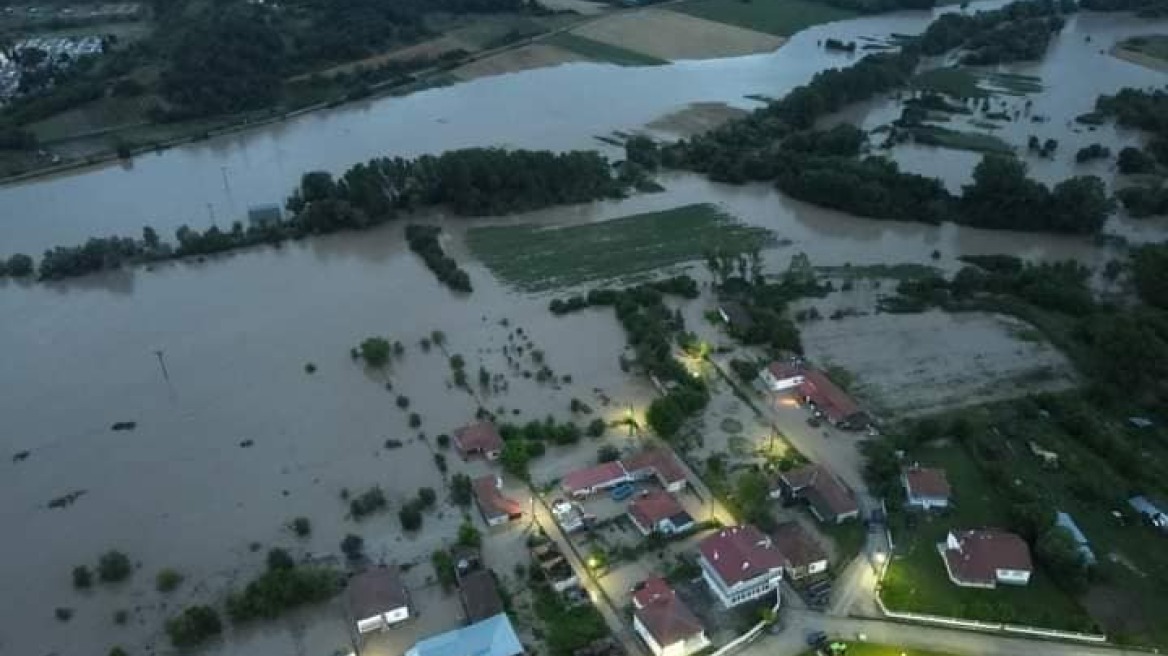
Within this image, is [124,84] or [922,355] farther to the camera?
[124,84]

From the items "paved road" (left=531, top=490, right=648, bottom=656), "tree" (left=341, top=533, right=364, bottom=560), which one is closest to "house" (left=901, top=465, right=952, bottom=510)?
"paved road" (left=531, top=490, right=648, bottom=656)

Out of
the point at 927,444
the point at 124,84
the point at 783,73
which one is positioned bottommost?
the point at 927,444

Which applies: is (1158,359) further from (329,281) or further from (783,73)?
(783,73)

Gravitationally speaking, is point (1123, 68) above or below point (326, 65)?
below

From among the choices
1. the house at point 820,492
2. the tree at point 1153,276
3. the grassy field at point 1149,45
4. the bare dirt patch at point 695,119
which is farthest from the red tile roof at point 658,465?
the grassy field at point 1149,45

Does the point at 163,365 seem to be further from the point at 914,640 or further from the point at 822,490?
the point at 914,640

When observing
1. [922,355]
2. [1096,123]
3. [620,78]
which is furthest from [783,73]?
[922,355]

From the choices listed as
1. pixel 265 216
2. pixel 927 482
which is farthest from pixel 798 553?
pixel 265 216
